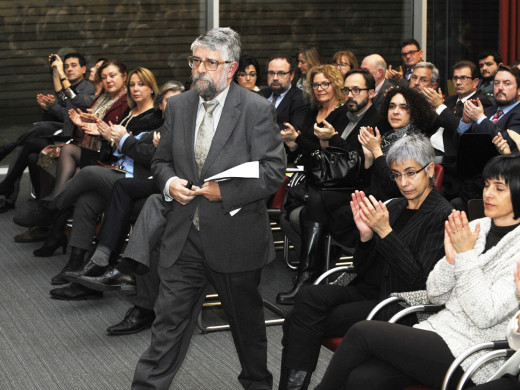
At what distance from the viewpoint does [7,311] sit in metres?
5.19

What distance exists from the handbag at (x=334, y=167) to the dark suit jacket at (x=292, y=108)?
1.54m

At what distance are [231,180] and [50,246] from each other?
137 inches

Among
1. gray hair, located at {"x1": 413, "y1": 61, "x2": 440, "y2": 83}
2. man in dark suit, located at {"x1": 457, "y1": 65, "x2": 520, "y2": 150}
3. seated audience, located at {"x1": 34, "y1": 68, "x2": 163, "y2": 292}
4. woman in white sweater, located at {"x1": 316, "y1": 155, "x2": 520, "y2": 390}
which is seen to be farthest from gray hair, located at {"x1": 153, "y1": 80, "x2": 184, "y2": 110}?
woman in white sweater, located at {"x1": 316, "y1": 155, "x2": 520, "y2": 390}

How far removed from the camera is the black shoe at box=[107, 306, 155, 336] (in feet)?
15.6

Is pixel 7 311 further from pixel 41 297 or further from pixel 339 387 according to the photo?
pixel 339 387

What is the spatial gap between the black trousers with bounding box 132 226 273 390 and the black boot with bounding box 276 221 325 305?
169cm

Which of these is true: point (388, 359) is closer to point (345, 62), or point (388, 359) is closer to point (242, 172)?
point (242, 172)

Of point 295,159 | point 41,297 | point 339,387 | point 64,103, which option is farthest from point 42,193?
point 339,387

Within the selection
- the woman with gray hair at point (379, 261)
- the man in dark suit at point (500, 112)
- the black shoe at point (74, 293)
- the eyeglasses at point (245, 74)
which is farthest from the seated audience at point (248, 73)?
the woman with gray hair at point (379, 261)

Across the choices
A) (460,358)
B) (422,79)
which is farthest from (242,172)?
(422,79)

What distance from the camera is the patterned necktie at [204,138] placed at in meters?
Answer: 3.39

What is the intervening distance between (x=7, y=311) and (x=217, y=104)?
8.30 ft

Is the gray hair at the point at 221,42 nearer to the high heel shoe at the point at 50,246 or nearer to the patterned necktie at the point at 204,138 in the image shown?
the patterned necktie at the point at 204,138

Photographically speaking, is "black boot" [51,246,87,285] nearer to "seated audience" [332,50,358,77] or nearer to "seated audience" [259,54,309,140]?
"seated audience" [259,54,309,140]
